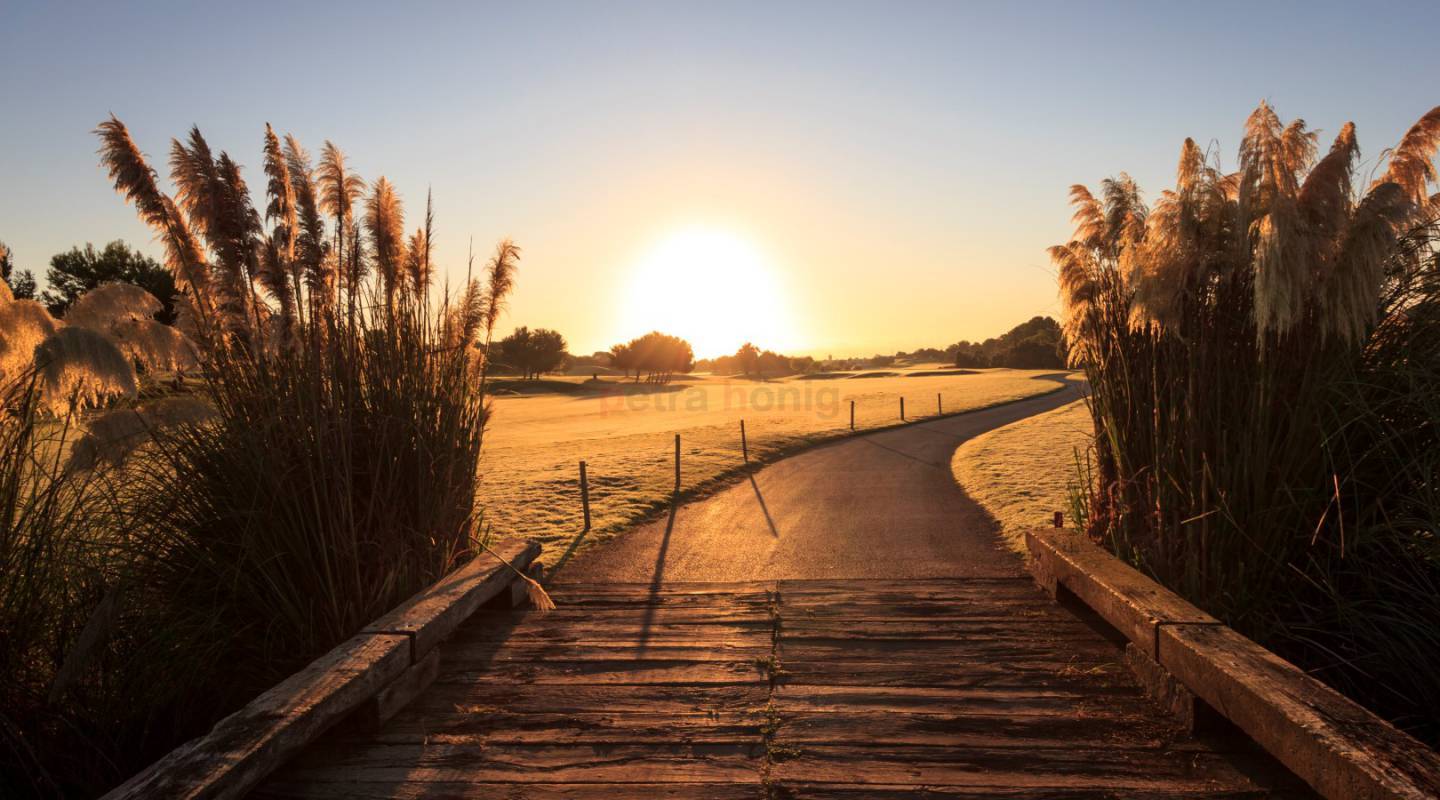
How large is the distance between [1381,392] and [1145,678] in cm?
223

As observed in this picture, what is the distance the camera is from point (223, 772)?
2885 millimetres

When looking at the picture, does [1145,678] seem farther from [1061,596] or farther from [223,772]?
[223,772]

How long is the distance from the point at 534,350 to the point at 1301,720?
85967 millimetres

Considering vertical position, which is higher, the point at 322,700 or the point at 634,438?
the point at 322,700

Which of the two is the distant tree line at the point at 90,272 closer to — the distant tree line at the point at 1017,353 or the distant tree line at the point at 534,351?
the distant tree line at the point at 534,351

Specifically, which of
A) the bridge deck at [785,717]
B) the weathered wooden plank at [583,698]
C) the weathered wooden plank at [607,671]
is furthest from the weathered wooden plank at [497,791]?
the weathered wooden plank at [607,671]

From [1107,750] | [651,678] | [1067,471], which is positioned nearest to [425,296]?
[651,678]

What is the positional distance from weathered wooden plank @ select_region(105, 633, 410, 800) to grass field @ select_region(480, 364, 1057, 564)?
9.50 ft

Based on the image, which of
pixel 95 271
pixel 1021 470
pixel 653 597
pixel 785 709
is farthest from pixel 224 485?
pixel 95 271

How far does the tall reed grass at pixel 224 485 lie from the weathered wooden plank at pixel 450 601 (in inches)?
12.4

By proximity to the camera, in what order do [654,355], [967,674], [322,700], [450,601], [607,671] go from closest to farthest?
1. [322,700]
2. [967,674]
3. [607,671]
4. [450,601]
5. [654,355]

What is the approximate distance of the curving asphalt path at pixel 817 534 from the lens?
29.3 ft

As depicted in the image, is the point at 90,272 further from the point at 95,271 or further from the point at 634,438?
the point at 634,438

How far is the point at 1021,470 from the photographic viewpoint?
17.8 m
